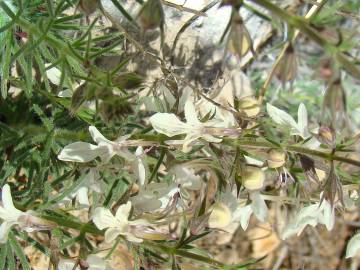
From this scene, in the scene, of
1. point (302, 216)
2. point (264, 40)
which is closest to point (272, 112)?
point (302, 216)

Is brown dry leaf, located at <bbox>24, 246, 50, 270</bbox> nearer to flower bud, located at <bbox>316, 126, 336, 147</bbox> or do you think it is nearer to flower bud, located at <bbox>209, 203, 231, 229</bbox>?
flower bud, located at <bbox>209, 203, 231, 229</bbox>

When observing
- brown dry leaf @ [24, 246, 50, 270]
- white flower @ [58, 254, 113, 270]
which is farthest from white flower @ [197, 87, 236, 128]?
brown dry leaf @ [24, 246, 50, 270]

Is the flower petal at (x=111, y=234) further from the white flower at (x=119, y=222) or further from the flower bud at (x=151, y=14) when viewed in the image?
the flower bud at (x=151, y=14)

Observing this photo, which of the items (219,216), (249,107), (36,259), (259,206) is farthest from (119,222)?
(36,259)

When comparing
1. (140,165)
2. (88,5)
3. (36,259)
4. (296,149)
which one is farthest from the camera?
(36,259)

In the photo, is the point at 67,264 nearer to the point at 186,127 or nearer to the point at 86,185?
the point at 86,185

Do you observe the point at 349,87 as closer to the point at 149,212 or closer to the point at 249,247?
the point at 249,247
